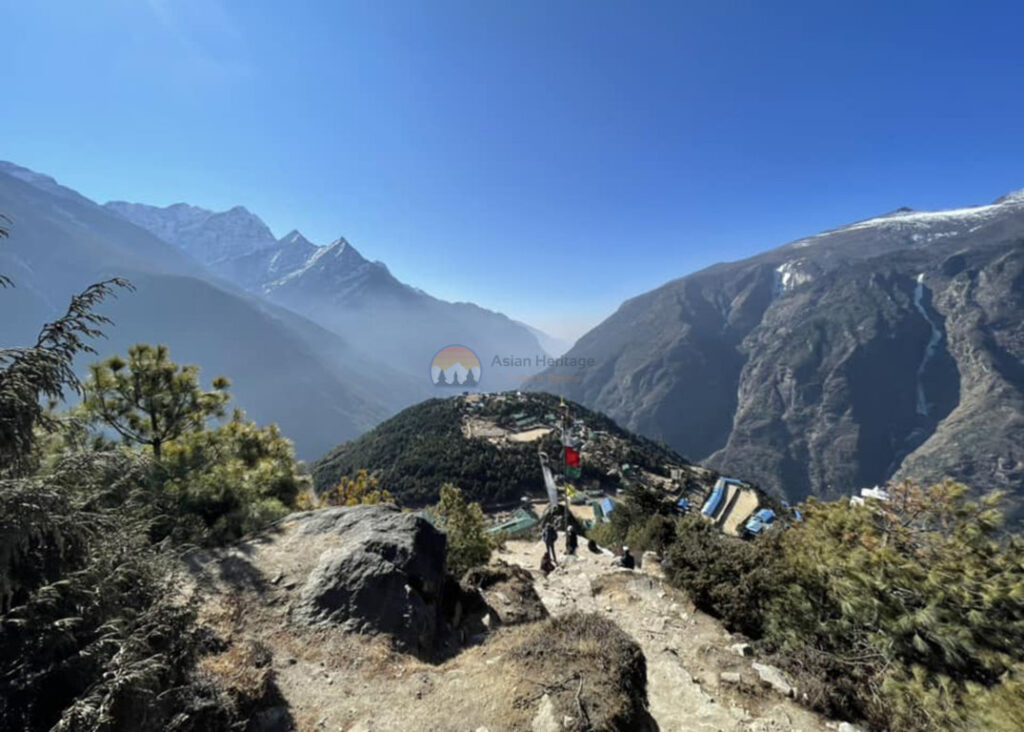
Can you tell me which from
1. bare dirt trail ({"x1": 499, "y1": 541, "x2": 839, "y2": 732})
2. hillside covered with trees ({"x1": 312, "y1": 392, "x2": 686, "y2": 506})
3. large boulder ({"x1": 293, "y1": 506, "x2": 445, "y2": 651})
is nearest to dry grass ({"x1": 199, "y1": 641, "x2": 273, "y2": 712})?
large boulder ({"x1": 293, "y1": 506, "x2": 445, "y2": 651})

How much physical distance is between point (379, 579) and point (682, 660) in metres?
6.26

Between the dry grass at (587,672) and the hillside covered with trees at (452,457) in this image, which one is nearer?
the dry grass at (587,672)

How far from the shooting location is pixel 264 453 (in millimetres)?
15172

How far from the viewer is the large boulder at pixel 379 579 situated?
7.56 meters

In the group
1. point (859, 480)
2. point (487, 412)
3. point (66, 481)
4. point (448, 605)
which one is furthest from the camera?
point (859, 480)

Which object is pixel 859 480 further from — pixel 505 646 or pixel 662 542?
pixel 505 646

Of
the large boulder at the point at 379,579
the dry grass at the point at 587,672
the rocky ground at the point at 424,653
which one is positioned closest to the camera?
the dry grass at the point at 587,672

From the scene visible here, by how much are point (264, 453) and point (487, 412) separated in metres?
96.3

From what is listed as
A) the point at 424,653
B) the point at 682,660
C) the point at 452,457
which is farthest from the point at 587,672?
the point at 452,457

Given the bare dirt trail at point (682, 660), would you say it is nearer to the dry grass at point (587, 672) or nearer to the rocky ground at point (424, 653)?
the rocky ground at point (424, 653)

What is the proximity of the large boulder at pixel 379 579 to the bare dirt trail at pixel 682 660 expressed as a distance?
4.21 meters

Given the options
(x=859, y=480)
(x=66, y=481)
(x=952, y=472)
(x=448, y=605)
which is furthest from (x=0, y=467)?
(x=859, y=480)

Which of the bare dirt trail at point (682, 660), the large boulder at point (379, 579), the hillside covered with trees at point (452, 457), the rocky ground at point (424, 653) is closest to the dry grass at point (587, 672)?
the rocky ground at point (424, 653)

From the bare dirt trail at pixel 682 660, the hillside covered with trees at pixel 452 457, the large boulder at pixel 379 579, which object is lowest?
the hillside covered with trees at pixel 452 457
